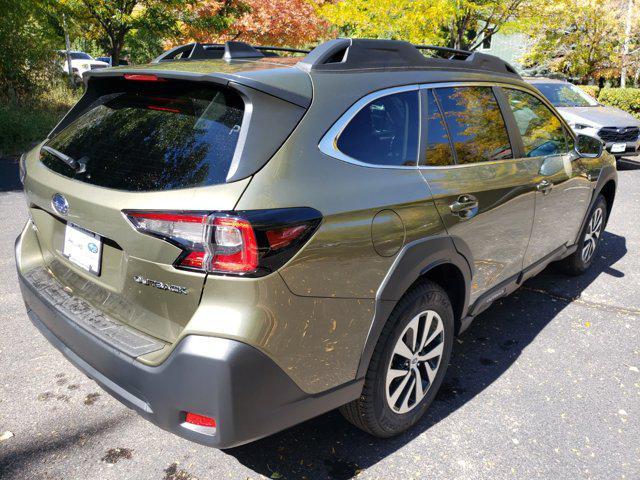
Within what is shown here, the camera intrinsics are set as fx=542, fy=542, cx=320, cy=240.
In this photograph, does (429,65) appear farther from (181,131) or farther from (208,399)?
(208,399)

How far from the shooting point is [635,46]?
2158 cm

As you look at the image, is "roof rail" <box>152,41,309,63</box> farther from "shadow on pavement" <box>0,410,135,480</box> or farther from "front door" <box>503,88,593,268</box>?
"shadow on pavement" <box>0,410,135,480</box>

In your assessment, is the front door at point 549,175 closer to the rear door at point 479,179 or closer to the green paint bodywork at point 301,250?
the rear door at point 479,179

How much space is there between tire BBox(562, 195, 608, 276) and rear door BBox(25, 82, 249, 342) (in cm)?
366

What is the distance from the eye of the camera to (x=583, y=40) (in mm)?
19969

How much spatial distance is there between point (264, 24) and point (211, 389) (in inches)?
535

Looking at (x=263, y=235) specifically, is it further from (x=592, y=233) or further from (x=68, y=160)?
(x=592, y=233)

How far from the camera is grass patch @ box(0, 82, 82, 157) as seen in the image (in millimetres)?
9847

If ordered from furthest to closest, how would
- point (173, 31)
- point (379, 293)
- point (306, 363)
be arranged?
point (173, 31)
point (379, 293)
point (306, 363)

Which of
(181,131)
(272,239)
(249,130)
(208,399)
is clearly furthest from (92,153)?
(208,399)

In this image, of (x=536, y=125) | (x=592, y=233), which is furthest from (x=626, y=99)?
(x=536, y=125)

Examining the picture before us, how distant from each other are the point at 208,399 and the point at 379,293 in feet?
2.64

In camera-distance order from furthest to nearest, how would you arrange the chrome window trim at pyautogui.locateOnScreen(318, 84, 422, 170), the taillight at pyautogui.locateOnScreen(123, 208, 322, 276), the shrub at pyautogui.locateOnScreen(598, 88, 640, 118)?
the shrub at pyautogui.locateOnScreen(598, 88, 640, 118) → the chrome window trim at pyautogui.locateOnScreen(318, 84, 422, 170) → the taillight at pyautogui.locateOnScreen(123, 208, 322, 276)

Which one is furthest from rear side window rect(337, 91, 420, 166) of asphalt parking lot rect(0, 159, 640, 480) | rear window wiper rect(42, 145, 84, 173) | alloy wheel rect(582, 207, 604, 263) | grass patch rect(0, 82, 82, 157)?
grass patch rect(0, 82, 82, 157)
